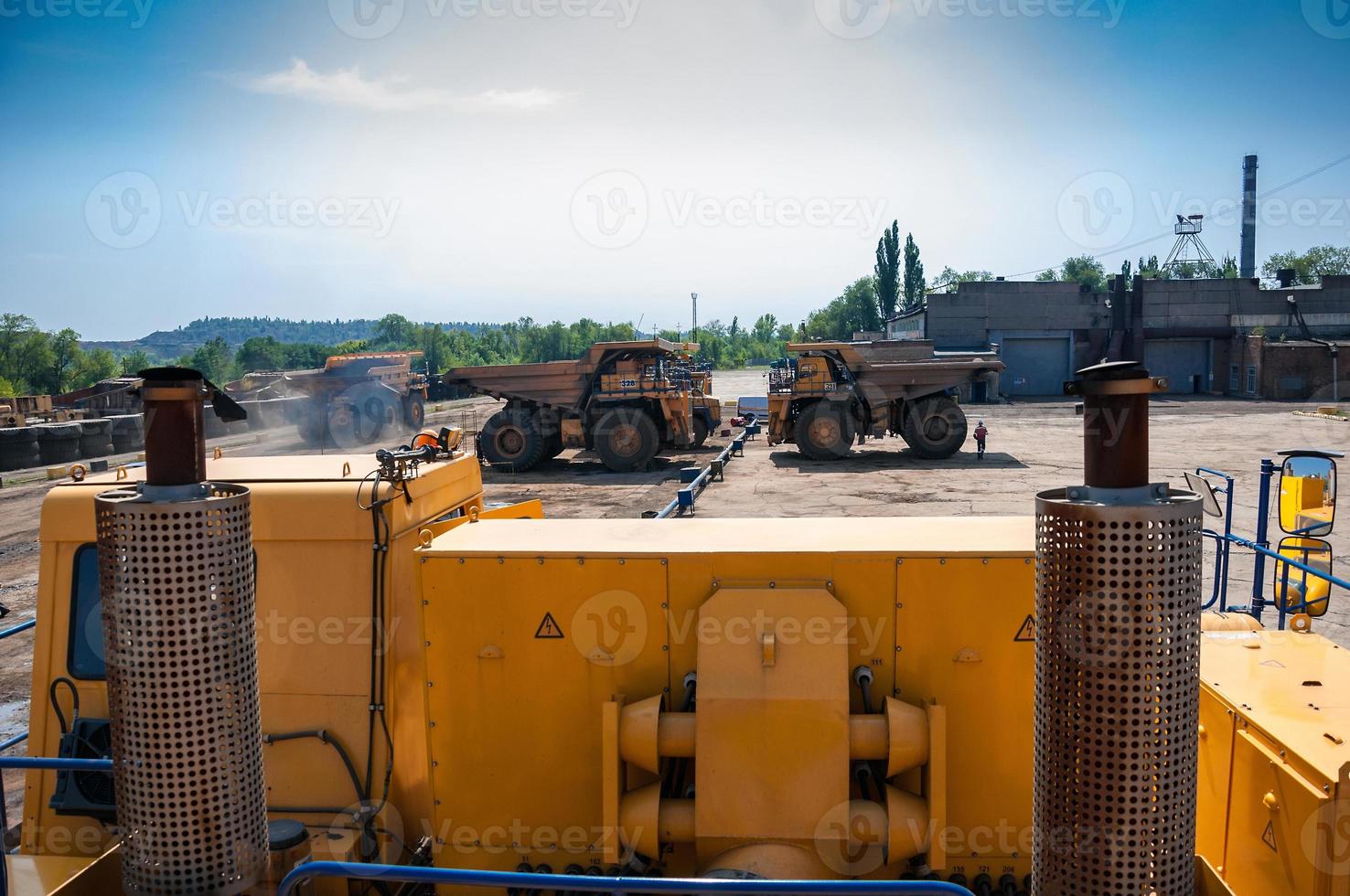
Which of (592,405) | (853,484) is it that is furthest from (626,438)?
(853,484)

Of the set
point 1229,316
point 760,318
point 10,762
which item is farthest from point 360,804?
point 760,318

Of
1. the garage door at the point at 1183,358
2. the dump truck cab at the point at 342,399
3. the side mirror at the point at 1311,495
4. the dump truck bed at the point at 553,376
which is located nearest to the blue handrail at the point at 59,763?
the side mirror at the point at 1311,495

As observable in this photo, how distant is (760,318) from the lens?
4993 inches

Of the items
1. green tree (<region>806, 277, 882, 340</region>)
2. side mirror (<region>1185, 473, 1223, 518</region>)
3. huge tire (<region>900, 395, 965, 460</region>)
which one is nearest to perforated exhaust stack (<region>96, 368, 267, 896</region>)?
side mirror (<region>1185, 473, 1223, 518</region>)

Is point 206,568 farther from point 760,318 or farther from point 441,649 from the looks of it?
point 760,318

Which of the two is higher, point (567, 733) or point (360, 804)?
point (567, 733)

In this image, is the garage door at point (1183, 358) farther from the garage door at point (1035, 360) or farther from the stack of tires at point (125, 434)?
the stack of tires at point (125, 434)

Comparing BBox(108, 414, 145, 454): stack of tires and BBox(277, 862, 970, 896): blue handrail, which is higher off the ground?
BBox(277, 862, 970, 896): blue handrail

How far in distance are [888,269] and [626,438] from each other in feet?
191

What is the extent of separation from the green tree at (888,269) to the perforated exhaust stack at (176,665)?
74.8m

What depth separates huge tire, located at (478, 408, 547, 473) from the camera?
74.2 feet

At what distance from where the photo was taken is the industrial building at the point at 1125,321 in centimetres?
5172

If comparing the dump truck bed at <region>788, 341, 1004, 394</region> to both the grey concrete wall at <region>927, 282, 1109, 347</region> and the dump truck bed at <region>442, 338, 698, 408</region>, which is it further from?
the grey concrete wall at <region>927, 282, 1109, 347</region>

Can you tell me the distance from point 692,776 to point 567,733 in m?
0.58
